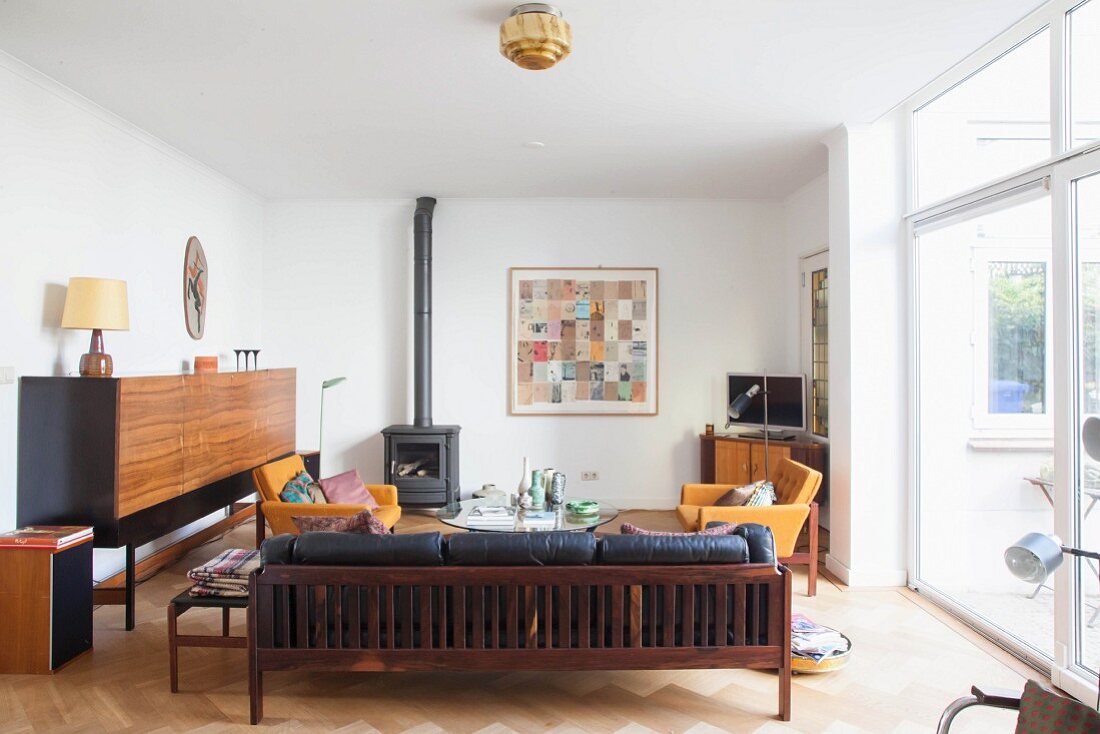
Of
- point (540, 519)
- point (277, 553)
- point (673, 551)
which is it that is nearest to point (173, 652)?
point (277, 553)

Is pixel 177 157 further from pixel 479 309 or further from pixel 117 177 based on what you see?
pixel 479 309

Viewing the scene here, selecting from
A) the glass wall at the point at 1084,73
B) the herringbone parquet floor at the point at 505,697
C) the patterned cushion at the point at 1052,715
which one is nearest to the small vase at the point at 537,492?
the herringbone parquet floor at the point at 505,697

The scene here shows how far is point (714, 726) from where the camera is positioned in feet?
9.12

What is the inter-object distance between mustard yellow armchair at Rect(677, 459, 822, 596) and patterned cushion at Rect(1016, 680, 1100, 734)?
1908 mm

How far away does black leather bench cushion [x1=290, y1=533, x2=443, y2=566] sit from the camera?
→ 2.82 metres

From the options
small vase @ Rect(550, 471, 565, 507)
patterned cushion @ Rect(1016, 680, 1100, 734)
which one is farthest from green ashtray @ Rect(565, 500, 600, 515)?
patterned cushion @ Rect(1016, 680, 1100, 734)

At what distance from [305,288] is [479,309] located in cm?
171

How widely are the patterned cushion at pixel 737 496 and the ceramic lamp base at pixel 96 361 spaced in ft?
12.1

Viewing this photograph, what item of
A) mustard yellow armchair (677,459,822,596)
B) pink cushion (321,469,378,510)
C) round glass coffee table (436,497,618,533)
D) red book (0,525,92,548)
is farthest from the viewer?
pink cushion (321,469,378,510)

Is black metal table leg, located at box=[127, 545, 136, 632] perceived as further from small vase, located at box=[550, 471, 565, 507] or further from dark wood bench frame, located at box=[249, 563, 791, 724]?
small vase, located at box=[550, 471, 565, 507]

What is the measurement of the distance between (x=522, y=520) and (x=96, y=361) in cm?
256

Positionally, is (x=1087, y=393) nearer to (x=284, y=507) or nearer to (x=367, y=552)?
(x=367, y=552)

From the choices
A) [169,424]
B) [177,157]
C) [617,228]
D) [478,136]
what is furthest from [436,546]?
[617,228]

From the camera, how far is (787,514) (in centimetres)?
406
